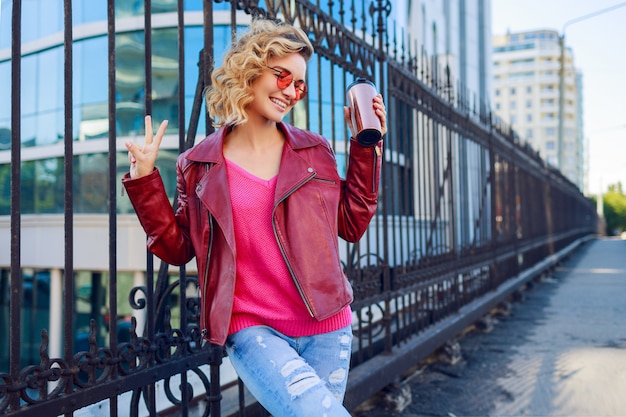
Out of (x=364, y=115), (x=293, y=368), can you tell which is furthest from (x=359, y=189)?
(x=293, y=368)

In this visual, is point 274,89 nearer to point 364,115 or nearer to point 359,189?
point 364,115

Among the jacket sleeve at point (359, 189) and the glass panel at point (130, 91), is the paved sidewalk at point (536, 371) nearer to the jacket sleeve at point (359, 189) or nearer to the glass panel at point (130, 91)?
the jacket sleeve at point (359, 189)

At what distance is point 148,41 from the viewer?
105 inches

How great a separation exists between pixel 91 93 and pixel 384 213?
2115cm

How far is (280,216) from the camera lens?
209 cm

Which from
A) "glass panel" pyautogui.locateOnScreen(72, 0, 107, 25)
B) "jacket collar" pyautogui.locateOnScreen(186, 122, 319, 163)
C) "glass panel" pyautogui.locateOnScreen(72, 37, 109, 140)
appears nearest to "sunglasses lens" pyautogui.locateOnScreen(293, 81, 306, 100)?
"jacket collar" pyautogui.locateOnScreen(186, 122, 319, 163)

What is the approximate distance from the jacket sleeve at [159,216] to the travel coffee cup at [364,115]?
2.16 ft

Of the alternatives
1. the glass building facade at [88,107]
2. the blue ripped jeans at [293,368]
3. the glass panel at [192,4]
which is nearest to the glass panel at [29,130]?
the glass building facade at [88,107]

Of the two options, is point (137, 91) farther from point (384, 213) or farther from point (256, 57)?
point (256, 57)

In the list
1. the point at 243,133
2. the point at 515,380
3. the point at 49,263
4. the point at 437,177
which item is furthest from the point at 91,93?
the point at 243,133

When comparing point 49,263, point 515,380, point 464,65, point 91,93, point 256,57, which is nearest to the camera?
point 256,57

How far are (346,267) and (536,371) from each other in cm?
248

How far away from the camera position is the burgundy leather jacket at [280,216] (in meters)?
2.06

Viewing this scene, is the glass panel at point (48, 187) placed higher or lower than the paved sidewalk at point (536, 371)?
higher
